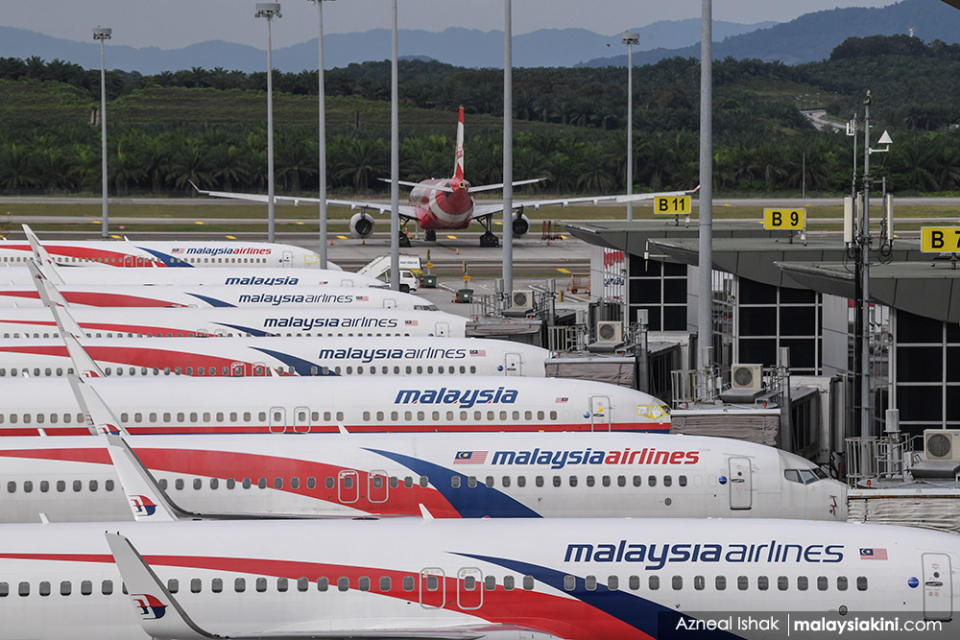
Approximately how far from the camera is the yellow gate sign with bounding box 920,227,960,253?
3759 centimetres

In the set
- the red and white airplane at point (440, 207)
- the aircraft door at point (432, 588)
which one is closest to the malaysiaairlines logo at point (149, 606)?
the aircraft door at point (432, 588)

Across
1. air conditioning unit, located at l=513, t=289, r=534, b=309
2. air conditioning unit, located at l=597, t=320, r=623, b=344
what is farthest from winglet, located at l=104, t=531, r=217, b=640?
air conditioning unit, located at l=513, t=289, r=534, b=309

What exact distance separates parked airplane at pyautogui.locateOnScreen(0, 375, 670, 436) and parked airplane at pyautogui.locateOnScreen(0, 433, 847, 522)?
5766 millimetres

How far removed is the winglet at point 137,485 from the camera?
24906 mm

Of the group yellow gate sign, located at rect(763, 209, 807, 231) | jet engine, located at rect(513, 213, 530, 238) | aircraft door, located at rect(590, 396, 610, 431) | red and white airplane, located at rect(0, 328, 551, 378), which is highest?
yellow gate sign, located at rect(763, 209, 807, 231)

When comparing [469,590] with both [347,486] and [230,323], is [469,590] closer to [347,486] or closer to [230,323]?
[347,486]

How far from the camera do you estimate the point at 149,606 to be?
63.5ft

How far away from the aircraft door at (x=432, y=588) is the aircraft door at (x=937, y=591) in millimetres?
6512

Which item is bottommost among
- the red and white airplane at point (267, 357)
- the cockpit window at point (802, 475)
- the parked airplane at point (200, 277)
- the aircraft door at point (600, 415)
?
the cockpit window at point (802, 475)

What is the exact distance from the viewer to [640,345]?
155ft

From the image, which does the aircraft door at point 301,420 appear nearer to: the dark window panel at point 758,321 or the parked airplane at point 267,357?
the parked airplane at point 267,357

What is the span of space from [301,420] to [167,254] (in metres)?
42.1

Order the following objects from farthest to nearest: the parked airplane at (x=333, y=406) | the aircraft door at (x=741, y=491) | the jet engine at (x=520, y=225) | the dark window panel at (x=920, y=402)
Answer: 1. the jet engine at (x=520, y=225)
2. the dark window panel at (x=920, y=402)
3. the parked airplane at (x=333, y=406)
4. the aircraft door at (x=741, y=491)

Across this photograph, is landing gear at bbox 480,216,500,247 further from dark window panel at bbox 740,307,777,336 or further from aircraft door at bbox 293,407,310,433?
aircraft door at bbox 293,407,310,433
